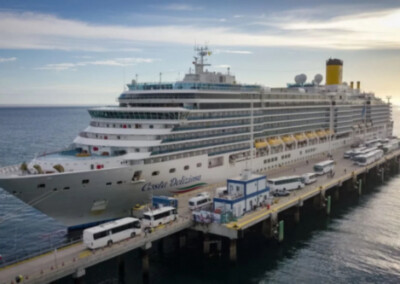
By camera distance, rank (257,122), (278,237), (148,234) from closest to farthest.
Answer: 1. (148,234)
2. (278,237)
3. (257,122)

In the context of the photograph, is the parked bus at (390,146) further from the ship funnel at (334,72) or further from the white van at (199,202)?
the white van at (199,202)

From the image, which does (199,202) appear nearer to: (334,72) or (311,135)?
(311,135)

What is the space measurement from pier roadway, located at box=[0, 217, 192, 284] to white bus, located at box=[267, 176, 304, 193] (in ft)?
58.9

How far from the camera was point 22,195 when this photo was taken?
104 feet

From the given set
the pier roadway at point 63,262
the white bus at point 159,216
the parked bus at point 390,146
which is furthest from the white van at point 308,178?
the parked bus at point 390,146

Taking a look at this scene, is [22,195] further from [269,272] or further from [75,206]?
[269,272]

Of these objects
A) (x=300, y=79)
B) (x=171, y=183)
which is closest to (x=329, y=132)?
(x=300, y=79)

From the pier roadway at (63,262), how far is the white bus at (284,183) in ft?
58.9

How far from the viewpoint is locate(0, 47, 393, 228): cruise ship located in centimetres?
3338

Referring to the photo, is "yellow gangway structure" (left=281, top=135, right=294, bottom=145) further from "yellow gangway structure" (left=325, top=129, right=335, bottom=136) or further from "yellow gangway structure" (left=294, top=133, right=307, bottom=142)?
"yellow gangway structure" (left=325, top=129, right=335, bottom=136)

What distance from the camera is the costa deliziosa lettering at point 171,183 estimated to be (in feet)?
123

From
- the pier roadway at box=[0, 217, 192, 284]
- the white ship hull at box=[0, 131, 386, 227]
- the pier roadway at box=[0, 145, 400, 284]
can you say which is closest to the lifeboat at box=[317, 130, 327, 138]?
the pier roadway at box=[0, 145, 400, 284]

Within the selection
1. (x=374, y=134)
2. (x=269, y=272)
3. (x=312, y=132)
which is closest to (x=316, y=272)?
(x=269, y=272)

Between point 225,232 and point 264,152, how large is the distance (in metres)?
24.6
